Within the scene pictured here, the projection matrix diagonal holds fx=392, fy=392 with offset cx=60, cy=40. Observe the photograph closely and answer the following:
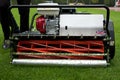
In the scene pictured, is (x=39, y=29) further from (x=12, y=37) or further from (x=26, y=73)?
(x=26, y=73)

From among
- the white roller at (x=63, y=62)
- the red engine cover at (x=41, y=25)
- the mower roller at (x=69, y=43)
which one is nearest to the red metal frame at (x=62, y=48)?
the mower roller at (x=69, y=43)

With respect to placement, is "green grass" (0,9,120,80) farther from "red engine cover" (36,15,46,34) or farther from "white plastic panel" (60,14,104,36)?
"red engine cover" (36,15,46,34)

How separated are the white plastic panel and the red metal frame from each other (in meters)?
0.12

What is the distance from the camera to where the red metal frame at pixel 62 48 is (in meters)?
4.75

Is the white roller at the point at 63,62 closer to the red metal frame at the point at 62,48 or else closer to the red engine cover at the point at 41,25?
the red metal frame at the point at 62,48

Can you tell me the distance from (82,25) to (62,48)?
0.38 m

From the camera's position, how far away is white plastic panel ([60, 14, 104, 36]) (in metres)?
4.82

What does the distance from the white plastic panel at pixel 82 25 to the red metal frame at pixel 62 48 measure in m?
0.12

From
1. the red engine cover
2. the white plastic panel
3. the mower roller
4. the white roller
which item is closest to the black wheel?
the mower roller

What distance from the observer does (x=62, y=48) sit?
4797 mm

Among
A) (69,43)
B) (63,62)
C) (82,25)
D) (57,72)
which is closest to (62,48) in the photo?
(69,43)

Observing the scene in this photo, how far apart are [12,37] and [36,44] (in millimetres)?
306

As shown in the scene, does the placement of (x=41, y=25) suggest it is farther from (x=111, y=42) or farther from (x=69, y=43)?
(x=111, y=42)

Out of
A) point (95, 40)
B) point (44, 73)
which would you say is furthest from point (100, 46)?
point (44, 73)
